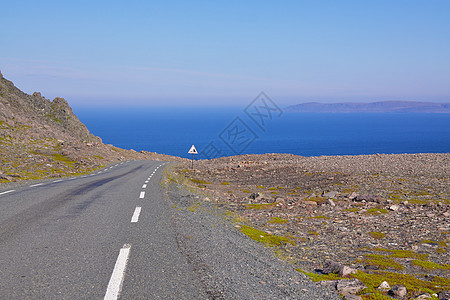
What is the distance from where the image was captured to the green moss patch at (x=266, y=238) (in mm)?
9273

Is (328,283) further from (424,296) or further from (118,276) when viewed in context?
(118,276)

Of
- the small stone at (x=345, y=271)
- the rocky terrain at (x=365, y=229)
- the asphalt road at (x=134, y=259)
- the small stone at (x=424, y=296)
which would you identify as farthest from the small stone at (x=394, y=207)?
the small stone at (x=424, y=296)

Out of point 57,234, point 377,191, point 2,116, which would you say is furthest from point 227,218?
point 2,116

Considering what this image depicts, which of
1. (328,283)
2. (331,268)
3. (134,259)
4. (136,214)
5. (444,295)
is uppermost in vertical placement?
(136,214)

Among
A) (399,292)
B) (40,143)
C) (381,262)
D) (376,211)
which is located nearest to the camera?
(399,292)

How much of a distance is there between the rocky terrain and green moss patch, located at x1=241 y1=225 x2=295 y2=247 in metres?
0.03

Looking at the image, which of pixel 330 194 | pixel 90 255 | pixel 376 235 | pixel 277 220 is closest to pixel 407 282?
pixel 376 235

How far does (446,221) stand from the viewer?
1143 cm

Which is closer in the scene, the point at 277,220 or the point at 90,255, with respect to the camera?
the point at 90,255

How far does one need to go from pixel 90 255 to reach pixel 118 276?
1.39 m

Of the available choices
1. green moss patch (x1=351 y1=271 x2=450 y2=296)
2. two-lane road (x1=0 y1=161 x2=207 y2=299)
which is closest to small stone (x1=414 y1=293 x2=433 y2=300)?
green moss patch (x1=351 y1=271 x2=450 y2=296)

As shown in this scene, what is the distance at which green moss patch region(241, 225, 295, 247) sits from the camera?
30.4ft

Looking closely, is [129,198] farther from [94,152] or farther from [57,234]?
[94,152]

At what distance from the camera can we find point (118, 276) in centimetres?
561
